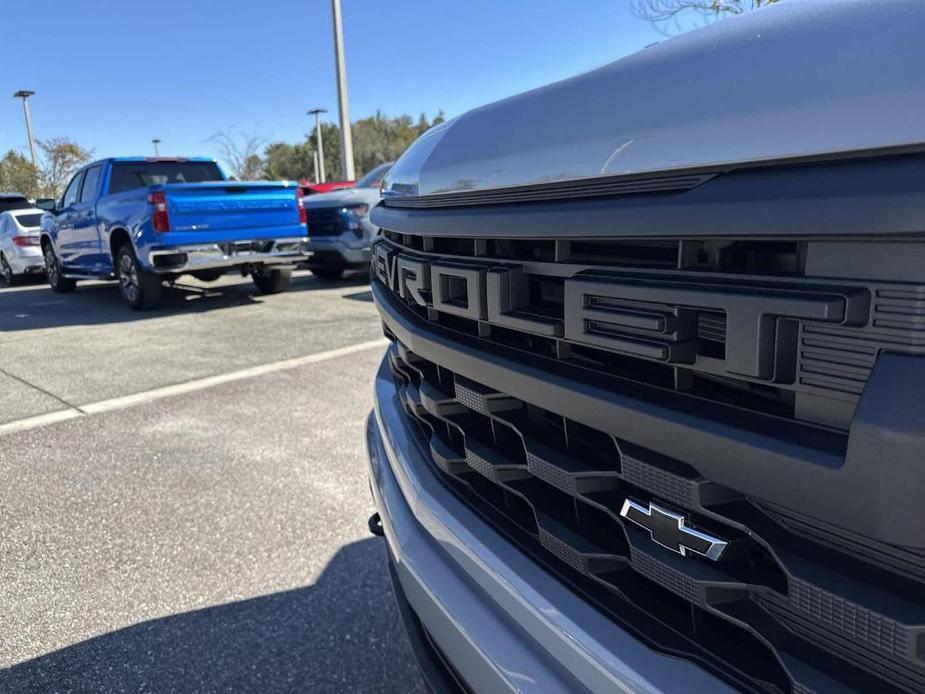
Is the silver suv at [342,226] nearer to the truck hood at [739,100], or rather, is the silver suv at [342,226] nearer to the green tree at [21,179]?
the truck hood at [739,100]

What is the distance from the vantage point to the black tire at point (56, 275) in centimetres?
1134

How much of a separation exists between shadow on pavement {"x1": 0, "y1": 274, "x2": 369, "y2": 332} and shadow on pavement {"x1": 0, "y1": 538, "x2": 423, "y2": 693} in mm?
6892

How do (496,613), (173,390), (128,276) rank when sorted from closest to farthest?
(496,613) < (173,390) < (128,276)

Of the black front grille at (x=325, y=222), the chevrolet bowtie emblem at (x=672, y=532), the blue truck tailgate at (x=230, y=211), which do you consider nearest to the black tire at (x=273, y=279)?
the black front grille at (x=325, y=222)

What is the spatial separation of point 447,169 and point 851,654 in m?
0.90

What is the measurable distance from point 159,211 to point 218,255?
0.81 metres

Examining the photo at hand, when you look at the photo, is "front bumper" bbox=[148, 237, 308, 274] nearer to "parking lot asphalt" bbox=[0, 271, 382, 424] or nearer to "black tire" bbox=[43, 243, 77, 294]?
"parking lot asphalt" bbox=[0, 271, 382, 424]

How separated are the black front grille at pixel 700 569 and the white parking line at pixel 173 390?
4.15 meters

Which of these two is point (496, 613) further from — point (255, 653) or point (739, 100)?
point (255, 653)

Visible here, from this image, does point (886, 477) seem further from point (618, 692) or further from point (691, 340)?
point (618, 692)

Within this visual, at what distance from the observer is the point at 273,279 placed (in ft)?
32.2

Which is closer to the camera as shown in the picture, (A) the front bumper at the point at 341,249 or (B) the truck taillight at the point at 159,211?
(B) the truck taillight at the point at 159,211

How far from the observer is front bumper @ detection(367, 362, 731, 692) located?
801 mm

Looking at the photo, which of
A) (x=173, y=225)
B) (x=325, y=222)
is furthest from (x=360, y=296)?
(x=173, y=225)
